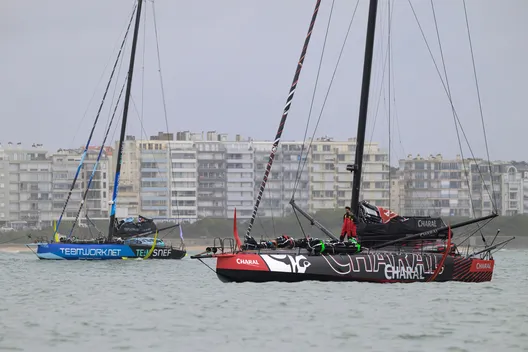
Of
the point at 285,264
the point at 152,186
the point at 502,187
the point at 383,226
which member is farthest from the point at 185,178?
the point at 285,264

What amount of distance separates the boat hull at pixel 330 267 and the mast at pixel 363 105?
2555 mm

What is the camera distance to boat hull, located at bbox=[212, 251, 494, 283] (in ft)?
105

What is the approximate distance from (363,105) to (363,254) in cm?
514

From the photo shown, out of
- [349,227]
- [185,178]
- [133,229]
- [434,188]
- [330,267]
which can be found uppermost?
[185,178]

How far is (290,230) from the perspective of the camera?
16112 cm

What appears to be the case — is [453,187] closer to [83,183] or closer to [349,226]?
[83,183]

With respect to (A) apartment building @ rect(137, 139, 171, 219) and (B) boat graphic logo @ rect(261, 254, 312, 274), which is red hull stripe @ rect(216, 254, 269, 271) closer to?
(B) boat graphic logo @ rect(261, 254, 312, 274)

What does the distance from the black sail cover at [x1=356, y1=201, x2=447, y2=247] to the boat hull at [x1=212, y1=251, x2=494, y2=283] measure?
1648 millimetres

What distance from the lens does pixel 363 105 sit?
3606 cm

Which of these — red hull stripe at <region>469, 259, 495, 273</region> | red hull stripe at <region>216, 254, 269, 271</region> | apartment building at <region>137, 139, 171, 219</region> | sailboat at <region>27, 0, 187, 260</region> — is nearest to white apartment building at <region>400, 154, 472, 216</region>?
apartment building at <region>137, 139, 171, 219</region>

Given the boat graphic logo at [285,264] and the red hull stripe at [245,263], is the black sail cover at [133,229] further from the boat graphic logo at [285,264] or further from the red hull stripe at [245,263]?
the boat graphic logo at [285,264]

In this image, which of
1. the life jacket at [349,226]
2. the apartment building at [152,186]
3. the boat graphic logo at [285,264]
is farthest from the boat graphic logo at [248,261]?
the apartment building at [152,186]

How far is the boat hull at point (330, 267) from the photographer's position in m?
32.2

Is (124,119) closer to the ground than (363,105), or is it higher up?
higher up
